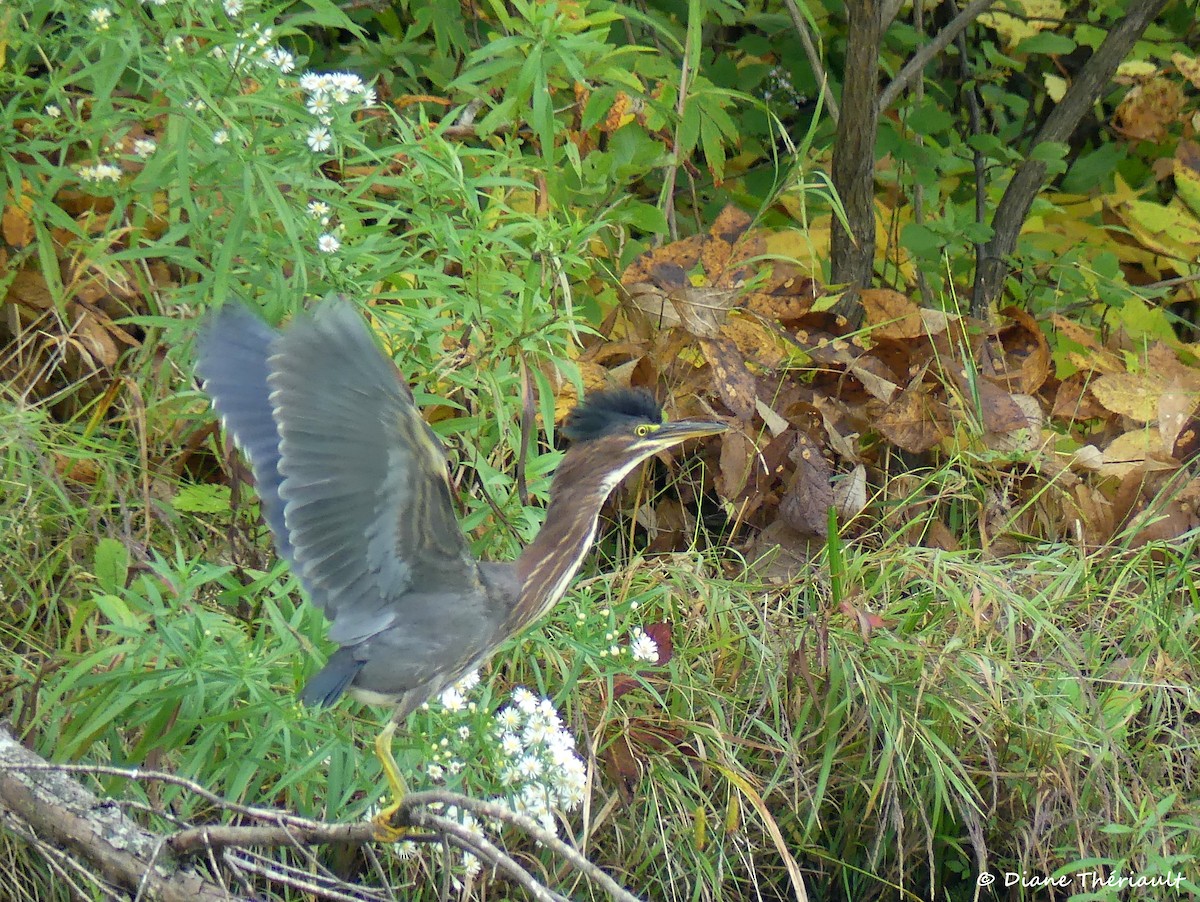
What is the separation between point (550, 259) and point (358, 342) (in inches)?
35.9

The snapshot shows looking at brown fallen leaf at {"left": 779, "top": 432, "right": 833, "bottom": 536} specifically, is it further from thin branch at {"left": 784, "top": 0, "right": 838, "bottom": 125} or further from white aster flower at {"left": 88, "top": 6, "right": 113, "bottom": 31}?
white aster flower at {"left": 88, "top": 6, "right": 113, "bottom": 31}

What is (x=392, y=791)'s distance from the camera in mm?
2451

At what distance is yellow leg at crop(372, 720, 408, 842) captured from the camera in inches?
90.5

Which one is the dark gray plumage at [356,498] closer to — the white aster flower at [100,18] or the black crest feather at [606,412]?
the black crest feather at [606,412]

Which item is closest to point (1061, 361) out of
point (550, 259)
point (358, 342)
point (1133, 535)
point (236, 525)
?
point (1133, 535)

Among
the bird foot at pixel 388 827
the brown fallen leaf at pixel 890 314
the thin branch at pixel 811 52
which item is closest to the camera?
the bird foot at pixel 388 827

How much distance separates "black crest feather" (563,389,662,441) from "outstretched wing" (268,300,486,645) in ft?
1.16

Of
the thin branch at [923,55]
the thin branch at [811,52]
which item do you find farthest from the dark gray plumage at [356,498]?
the thin branch at [923,55]

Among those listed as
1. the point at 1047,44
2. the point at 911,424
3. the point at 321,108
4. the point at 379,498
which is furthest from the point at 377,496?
the point at 1047,44

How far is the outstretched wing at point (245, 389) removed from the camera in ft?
7.79

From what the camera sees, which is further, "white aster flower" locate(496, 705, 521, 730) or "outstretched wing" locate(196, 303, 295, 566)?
"white aster flower" locate(496, 705, 521, 730)

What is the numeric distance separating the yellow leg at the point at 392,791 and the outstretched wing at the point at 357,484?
0.18 meters

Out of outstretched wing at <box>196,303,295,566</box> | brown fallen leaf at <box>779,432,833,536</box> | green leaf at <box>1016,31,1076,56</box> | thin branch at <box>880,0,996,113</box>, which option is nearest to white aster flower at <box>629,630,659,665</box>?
outstretched wing at <box>196,303,295,566</box>

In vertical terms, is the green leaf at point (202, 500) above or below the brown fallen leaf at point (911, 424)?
above
